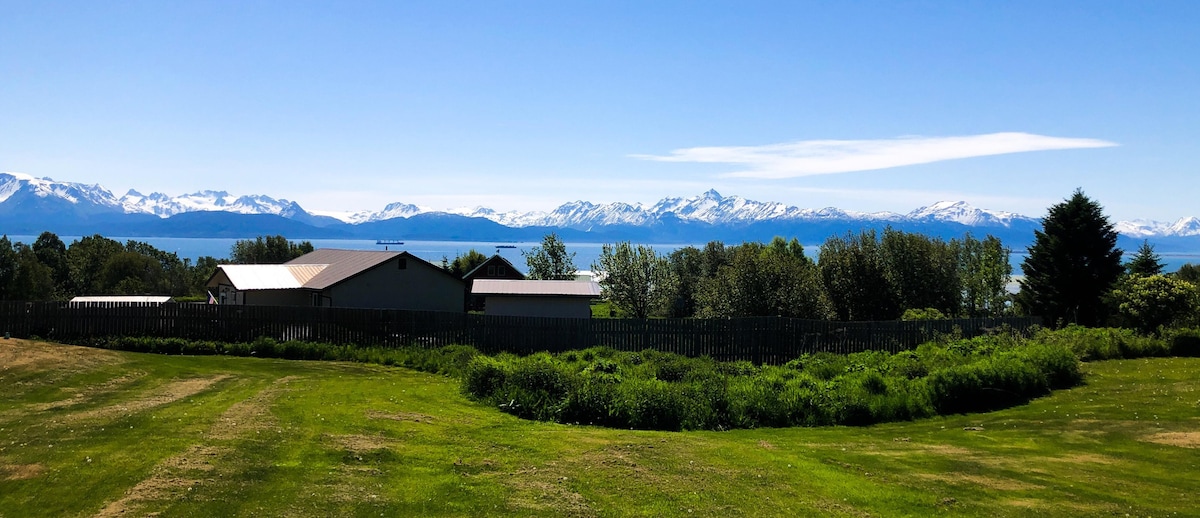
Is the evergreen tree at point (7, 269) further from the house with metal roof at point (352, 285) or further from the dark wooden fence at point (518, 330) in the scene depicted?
the dark wooden fence at point (518, 330)

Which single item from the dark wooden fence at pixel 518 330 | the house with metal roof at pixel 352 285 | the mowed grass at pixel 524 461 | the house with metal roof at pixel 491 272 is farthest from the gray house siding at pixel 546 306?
the mowed grass at pixel 524 461

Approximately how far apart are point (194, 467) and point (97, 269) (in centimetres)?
9924

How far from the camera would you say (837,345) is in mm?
26703

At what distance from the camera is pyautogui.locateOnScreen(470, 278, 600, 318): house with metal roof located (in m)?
→ 40.3

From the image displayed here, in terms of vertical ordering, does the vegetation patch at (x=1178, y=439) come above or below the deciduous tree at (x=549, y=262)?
below

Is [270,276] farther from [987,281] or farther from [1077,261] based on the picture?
[987,281]

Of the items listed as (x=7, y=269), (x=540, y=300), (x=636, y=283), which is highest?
(x=7, y=269)

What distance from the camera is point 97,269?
92.2 metres

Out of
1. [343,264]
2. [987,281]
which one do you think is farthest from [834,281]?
[343,264]

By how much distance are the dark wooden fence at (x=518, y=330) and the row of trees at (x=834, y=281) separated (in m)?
8.91

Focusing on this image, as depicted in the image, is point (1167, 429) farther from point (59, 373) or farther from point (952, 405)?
point (59, 373)

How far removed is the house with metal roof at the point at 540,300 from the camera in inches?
1586

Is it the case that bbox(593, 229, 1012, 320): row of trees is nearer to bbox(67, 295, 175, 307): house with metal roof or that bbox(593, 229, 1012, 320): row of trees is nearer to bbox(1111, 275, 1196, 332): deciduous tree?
bbox(1111, 275, 1196, 332): deciduous tree

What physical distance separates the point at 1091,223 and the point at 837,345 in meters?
24.8
